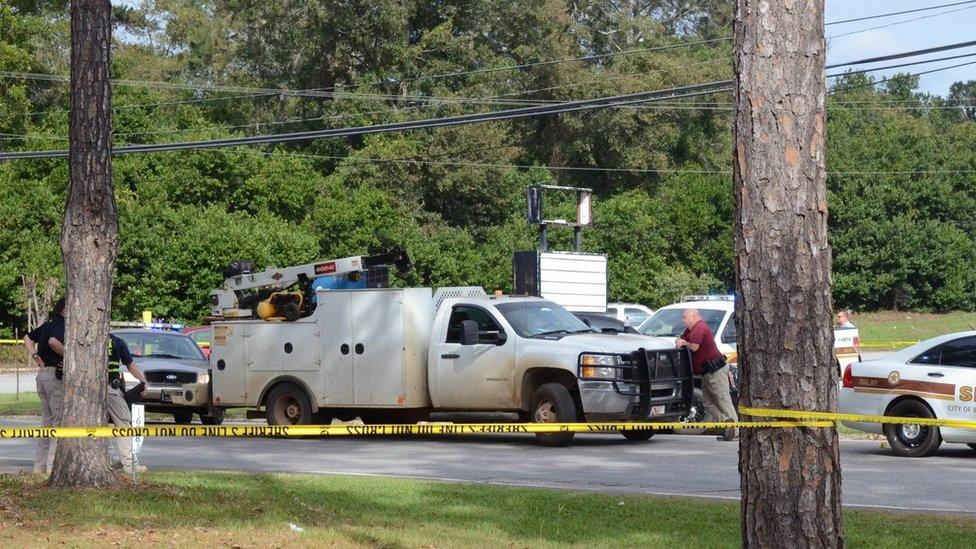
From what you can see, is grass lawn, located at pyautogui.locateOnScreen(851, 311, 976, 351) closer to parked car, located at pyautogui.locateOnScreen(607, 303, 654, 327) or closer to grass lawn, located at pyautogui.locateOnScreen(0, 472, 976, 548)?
parked car, located at pyautogui.locateOnScreen(607, 303, 654, 327)

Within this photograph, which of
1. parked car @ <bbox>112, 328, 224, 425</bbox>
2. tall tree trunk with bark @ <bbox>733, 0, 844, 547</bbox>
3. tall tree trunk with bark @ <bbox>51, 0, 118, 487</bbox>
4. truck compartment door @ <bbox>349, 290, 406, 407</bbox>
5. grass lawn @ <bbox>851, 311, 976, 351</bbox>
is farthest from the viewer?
grass lawn @ <bbox>851, 311, 976, 351</bbox>

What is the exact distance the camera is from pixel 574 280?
31.4 meters

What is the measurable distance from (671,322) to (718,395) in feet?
12.5

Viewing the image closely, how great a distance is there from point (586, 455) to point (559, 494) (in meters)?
4.58

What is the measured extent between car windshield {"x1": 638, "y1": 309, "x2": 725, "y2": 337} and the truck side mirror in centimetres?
453

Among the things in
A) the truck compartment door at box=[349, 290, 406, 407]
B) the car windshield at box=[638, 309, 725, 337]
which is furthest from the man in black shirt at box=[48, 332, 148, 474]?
the car windshield at box=[638, 309, 725, 337]

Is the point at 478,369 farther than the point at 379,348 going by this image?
No

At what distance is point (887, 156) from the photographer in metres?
61.5

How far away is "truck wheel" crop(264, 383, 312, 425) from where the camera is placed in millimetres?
19516

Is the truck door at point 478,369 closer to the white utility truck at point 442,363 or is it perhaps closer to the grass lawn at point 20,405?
the white utility truck at point 442,363

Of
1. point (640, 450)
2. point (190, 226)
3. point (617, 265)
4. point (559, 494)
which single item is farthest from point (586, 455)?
point (617, 265)

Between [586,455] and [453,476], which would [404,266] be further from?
[453,476]

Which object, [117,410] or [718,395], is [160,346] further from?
[718,395]

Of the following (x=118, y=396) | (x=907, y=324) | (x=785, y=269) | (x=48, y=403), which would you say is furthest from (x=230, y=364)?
(x=907, y=324)
